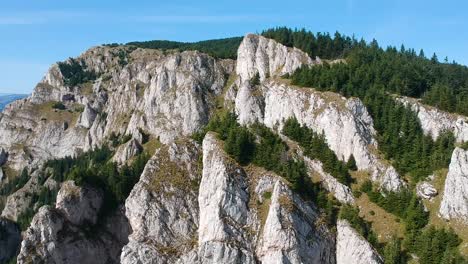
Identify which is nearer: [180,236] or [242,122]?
[180,236]

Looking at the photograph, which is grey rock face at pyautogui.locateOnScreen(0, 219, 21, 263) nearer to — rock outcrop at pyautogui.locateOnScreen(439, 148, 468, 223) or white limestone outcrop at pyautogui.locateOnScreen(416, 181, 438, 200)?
white limestone outcrop at pyautogui.locateOnScreen(416, 181, 438, 200)

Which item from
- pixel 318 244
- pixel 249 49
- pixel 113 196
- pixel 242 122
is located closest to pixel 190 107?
pixel 249 49

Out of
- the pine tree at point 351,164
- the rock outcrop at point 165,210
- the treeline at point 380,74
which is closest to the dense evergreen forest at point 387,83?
the treeline at point 380,74

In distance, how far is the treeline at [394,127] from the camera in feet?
360

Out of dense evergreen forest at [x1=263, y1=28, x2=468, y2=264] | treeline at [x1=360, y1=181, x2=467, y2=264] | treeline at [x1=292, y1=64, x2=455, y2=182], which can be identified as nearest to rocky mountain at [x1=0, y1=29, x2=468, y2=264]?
treeline at [x1=360, y1=181, x2=467, y2=264]

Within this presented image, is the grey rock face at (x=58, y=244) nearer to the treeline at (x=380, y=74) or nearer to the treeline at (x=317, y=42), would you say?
the treeline at (x=380, y=74)

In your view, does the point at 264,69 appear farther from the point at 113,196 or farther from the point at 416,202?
the point at 416,202

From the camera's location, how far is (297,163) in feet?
381

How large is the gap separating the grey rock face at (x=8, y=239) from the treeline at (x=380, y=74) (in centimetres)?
11044

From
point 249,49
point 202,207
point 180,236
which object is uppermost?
point 249,49

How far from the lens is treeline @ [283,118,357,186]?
Result: 115000 millimetres

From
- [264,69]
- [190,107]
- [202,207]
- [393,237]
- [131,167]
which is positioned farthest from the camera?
[190,107]

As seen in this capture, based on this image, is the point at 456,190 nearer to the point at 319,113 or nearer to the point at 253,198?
the point at 319,113

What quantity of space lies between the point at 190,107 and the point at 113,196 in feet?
213
